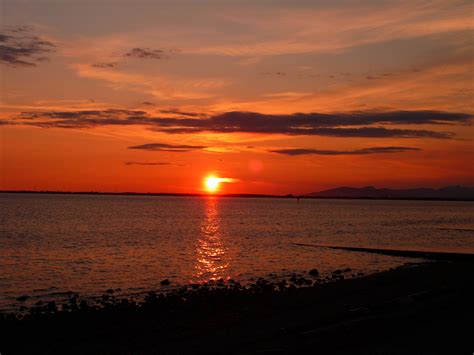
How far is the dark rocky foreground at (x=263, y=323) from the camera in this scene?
16.1m

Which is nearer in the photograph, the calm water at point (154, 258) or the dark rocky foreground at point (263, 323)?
the dark rocky foreground at point (263, 323)

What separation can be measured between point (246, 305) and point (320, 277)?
13823 mm

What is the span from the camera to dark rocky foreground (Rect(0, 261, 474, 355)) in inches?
634

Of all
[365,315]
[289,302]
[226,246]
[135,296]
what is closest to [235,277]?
[135,296]

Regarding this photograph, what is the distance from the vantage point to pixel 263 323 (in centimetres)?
2061

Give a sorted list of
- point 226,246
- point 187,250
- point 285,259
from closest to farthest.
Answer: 1. point 285,259
2. point 187,250
3. point 226,246

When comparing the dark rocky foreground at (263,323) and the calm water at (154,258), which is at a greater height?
the dark rocky foreground at (263,323)

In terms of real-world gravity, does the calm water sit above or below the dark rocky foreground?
below

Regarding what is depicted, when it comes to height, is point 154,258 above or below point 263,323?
below

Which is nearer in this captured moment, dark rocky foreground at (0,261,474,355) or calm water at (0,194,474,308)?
dark rocky foreground at (0,261,474,355)

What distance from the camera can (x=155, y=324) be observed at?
21172mm

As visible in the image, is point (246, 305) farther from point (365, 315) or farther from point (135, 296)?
point (135, 296)

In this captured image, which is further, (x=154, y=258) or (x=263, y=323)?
(x=154, y=258)

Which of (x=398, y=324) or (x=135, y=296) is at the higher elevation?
(x=398, y=324)
